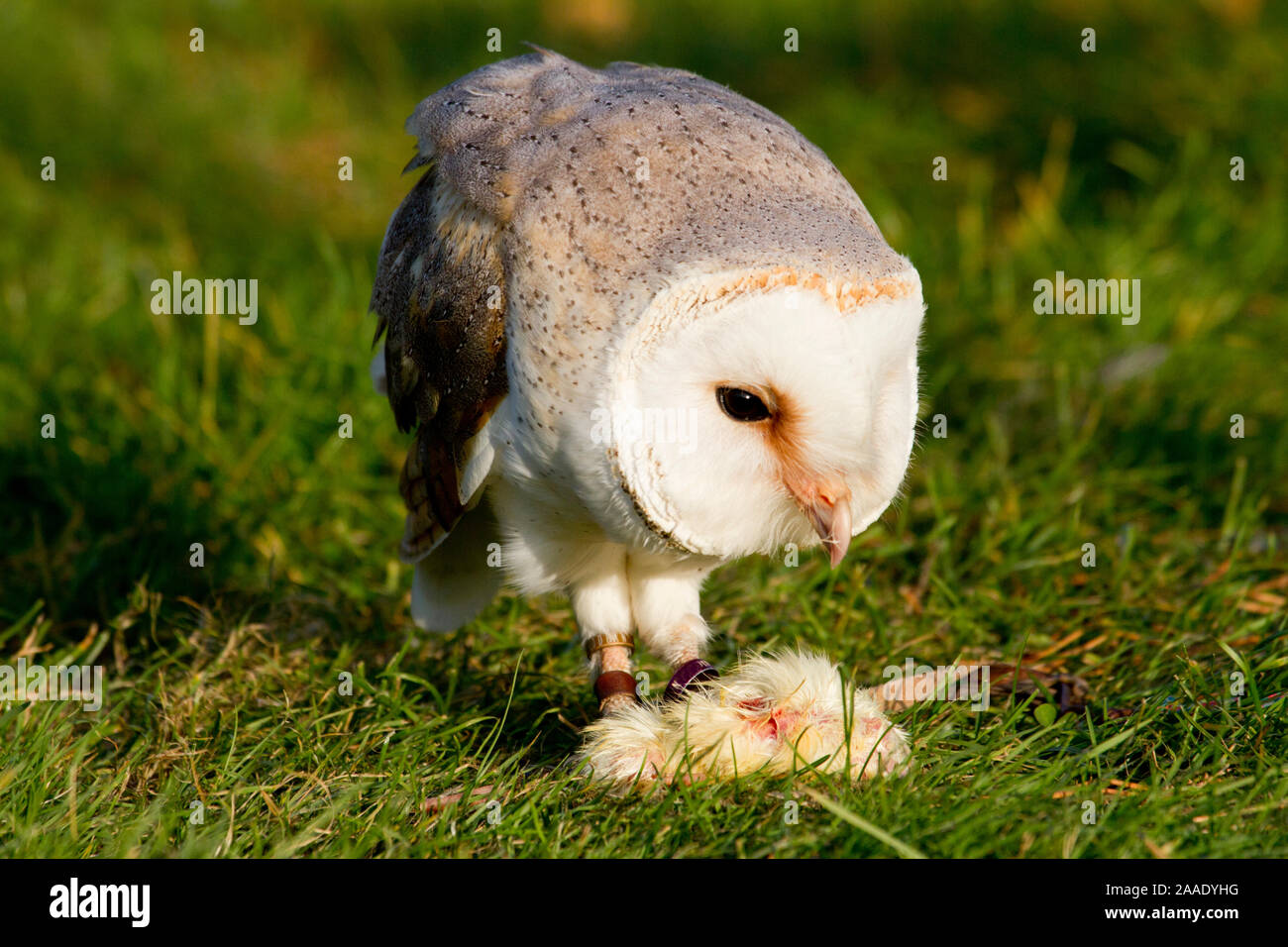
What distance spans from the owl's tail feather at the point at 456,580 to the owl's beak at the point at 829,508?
1181 millimetres

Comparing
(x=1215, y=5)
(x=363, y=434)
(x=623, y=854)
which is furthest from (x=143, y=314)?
(x=1215, y=5)

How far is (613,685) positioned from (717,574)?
1.06 m

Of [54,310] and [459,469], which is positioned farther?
[54,310]

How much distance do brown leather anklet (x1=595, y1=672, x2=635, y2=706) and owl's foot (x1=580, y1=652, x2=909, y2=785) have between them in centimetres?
19

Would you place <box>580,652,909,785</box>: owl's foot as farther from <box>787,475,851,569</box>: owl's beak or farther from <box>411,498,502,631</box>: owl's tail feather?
<box>411,498,502,631</box>: owl's tail feather

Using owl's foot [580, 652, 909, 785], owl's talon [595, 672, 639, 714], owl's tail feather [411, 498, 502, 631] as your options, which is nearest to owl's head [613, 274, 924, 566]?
owl's foot [580, 652, 909, 785]

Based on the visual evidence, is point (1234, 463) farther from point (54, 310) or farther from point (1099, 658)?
point (54, 310)

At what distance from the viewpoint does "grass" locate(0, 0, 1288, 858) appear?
263 cm

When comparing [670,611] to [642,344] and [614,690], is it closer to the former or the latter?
[614,690]

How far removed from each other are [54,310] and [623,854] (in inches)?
151

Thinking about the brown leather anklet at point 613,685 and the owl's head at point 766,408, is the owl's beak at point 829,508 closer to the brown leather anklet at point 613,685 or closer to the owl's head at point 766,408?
the owl's head at point 766,408

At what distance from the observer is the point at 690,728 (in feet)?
8.69

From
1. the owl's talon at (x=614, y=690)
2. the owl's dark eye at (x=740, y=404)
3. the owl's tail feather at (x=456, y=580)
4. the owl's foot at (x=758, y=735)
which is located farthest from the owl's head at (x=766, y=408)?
the owl's tail feather at (x=456, y=580)

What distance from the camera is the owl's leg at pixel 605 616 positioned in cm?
300
